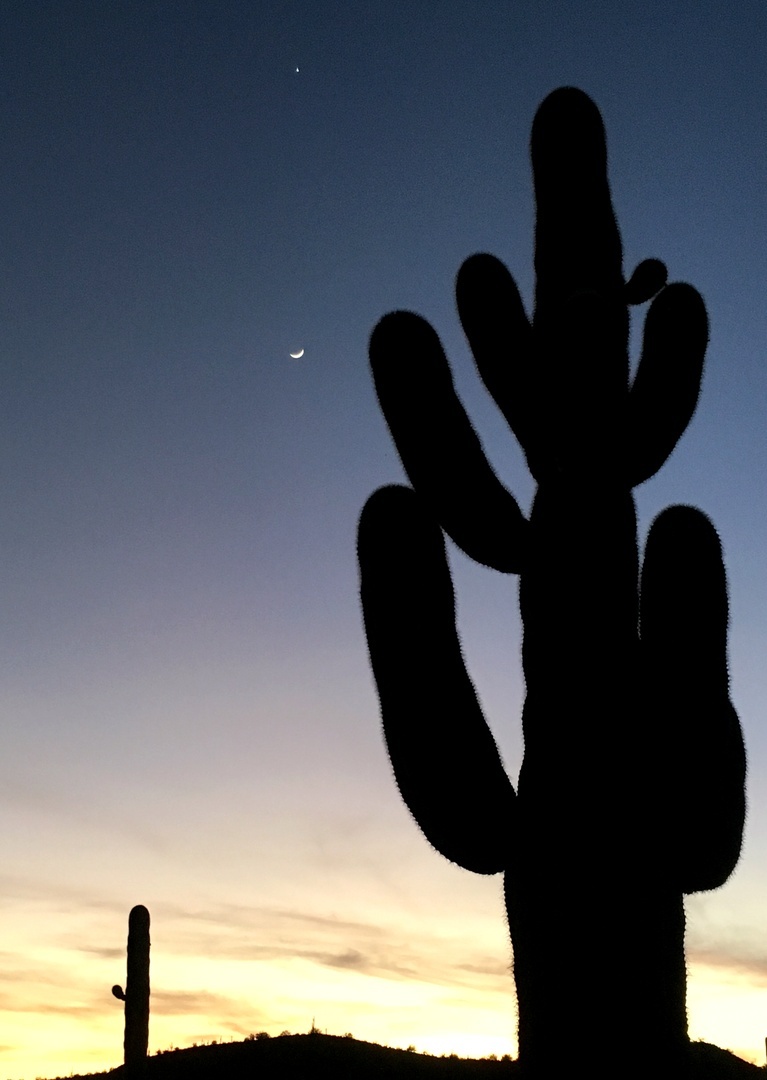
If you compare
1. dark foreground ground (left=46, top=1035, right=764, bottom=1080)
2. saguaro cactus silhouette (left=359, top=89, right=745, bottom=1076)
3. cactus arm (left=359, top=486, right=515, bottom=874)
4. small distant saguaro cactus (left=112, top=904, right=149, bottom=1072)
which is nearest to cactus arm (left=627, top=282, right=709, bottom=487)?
saguaro cactus silhouette (left=359, top=89, right=745, bottom=1076)

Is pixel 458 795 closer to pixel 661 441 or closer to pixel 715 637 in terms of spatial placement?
pixel 715 637

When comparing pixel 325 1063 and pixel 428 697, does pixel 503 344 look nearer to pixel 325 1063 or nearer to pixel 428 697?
pixel 428 697

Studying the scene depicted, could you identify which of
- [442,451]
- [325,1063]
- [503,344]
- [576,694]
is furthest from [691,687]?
[325,1063]

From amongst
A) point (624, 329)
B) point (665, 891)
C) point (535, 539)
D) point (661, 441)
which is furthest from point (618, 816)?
point (624, 329)

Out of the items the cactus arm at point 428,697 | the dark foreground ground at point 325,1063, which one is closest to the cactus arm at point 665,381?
the cactus arm at point 428,697

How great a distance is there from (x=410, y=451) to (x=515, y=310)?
3.66ft

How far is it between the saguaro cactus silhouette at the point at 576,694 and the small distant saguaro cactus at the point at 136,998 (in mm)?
4936

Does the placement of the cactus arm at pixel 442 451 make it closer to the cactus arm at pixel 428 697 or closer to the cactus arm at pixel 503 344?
the cactus arm at pixel 428 697

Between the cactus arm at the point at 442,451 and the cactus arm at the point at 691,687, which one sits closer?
the cactus arm at the point at 691,687

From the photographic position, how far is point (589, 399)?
6000mm

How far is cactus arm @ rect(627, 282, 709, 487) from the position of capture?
643 cm

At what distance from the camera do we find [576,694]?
5879 millimetres

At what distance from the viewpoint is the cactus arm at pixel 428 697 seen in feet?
18.8

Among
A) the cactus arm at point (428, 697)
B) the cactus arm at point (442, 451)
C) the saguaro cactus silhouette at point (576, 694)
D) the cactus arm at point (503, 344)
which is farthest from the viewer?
the cactus arm at point (503, 344)
